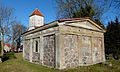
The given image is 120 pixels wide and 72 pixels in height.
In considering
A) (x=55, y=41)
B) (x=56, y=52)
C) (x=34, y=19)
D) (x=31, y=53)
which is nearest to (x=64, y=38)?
(x=55, y=41)

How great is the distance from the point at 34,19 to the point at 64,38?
1955 cm

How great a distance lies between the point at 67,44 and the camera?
9.09 m

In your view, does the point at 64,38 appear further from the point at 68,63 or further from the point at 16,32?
the point at 16,32

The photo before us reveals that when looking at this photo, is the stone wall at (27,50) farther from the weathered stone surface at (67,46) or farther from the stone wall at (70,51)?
the stone wall at (70,51)

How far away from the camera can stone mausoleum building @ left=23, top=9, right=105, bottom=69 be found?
28.4 ft

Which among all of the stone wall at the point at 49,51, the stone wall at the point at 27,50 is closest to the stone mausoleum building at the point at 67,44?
the stone wall at the point at 49,51

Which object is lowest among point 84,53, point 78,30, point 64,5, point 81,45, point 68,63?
point 68,63

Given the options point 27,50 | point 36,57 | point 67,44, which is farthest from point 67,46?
point 27,50

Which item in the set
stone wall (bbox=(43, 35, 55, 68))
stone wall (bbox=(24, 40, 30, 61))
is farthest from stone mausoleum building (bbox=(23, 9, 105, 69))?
stone wall (bbox=(24, 40, 30, 61))

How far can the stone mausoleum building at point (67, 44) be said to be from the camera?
8.65m

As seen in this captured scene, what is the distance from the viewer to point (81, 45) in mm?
10133

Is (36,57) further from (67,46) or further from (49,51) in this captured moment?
(67,46)

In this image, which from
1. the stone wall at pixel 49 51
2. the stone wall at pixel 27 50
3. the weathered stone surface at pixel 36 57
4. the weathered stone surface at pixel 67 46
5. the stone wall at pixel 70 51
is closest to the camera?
the weathered stone surface at pixel 67 46

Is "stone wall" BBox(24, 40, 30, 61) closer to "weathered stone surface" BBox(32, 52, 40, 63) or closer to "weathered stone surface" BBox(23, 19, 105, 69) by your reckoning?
"weathered stone surface" BBox(23, 19, 105, 69)
